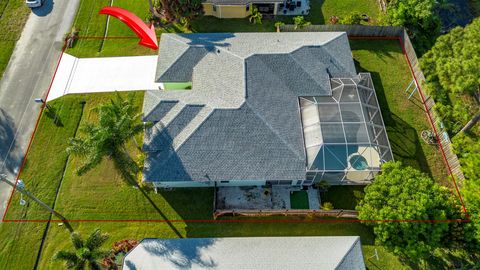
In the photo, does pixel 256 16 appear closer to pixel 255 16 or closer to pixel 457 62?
pixel 255 16

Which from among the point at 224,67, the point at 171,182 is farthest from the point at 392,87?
the point at 171,182

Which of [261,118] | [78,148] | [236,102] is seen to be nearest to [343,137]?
[261,118]

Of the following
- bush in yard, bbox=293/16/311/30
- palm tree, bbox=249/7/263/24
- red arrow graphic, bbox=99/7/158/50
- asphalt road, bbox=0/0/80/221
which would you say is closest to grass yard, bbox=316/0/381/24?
bush in yard, bbox=293/16/311/30

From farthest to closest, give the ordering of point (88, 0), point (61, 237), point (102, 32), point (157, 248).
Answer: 1. point (88, 0)
2. point (102, 32)
3. point (61, 237)
4. point (157, 248)

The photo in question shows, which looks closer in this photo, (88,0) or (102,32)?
(102,32)

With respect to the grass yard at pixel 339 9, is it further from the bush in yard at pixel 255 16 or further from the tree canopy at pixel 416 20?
the bush in yard at pixel 255 16

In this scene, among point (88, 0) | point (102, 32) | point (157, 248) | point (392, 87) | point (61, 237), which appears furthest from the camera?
point (88, 0)

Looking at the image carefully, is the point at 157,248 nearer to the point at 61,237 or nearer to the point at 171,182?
the point at 171,182
